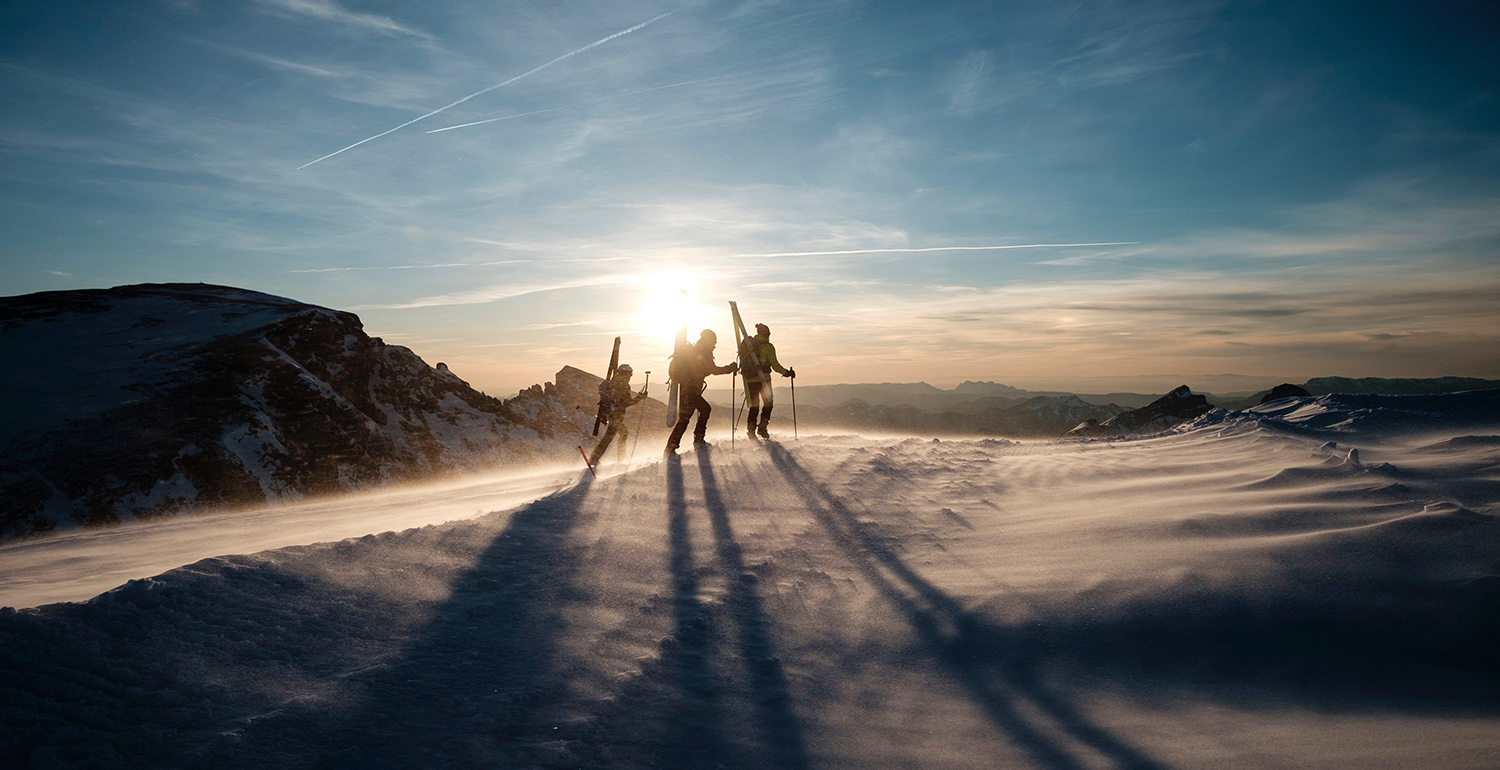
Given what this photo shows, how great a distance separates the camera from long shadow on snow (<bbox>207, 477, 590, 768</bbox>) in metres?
2.79

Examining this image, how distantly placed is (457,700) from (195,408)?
20.9m

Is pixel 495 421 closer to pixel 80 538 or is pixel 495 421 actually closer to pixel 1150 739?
pixel 80 538

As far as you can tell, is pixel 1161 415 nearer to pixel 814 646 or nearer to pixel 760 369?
pixel 760 369

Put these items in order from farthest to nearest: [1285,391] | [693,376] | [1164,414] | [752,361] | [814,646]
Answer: [1164,414]
[1285,391]
[752,361]
[693,376]
[814,646]

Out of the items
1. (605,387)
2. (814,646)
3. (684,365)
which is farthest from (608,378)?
(814,646)

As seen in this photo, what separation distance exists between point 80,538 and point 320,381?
17.3 metres

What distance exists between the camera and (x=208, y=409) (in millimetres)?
18562

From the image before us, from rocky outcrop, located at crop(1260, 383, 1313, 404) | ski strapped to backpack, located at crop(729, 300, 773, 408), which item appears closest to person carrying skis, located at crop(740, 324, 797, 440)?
ski strapped to backpack, located at crop(729, 300, 773, 408)

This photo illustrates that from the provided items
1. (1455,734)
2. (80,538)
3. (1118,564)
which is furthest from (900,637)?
(80,538)

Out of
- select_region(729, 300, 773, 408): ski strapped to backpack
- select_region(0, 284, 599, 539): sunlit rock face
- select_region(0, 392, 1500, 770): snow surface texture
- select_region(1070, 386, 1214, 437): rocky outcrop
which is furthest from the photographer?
select_region(1070, 386, 1214, 437): rocky outcrop

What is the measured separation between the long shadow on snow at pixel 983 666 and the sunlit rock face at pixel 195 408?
60.9 ft

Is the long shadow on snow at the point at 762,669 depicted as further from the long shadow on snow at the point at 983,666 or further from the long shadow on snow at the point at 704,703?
the long shadow on snow at the point at 983,666

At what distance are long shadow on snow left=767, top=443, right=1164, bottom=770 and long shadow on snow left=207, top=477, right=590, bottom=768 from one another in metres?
2.27

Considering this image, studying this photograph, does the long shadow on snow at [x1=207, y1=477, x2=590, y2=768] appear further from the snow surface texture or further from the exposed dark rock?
the exposed dark rock
